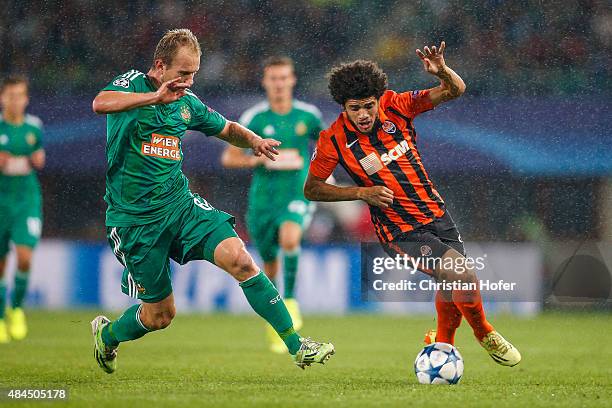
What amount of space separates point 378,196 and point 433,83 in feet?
10.1

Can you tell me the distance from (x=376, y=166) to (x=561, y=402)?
5.62 feet

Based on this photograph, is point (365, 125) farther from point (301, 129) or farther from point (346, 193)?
point (301, 129)

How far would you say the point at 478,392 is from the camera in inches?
191

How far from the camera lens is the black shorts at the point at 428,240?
5402 millimetres

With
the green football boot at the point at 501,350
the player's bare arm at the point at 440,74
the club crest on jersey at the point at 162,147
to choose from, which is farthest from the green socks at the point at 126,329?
the player's bare arm at the point at 440,74

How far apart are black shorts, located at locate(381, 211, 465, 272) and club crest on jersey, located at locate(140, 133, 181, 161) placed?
128 cm

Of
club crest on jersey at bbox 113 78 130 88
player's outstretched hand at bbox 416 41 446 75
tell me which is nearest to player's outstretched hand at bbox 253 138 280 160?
club crest on jersey at bbox 113 78 130 88

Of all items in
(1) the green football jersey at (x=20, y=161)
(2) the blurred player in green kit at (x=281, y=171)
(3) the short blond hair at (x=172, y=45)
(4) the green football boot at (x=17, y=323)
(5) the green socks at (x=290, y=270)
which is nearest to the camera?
(3) the short blond hair at (x=172, y=45)

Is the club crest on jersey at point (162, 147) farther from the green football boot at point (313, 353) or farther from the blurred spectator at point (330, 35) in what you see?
the blurred spectator at point (330, 35)

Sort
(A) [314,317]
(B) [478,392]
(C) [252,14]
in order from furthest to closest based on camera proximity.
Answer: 1. (A) [314,317]
2. (C) [252,14]
3. (B) [478,392]

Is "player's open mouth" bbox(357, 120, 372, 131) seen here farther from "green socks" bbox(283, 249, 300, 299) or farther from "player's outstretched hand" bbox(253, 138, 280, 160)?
"green socks" bbox(283, 249, 300, 299)

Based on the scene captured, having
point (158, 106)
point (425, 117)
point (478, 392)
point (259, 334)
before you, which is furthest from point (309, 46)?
point (478, 392)

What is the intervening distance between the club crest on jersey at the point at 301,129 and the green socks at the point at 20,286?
8.66 feet

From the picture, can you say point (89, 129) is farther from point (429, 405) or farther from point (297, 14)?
point (429, 405)
